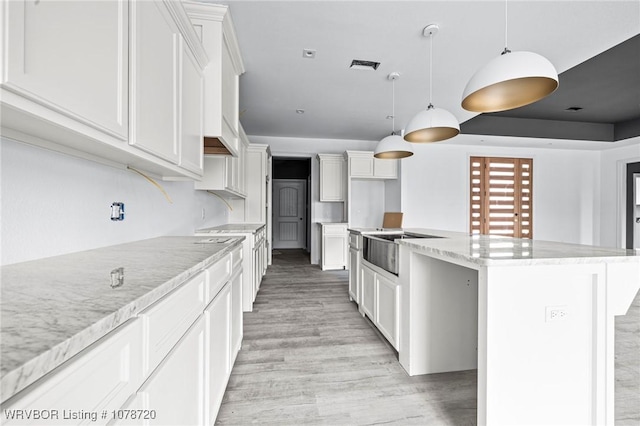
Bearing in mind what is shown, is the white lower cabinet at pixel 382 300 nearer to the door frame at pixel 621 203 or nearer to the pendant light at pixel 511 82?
the pendant light at pixel 511 82

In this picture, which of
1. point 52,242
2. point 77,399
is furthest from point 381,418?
point 52,242

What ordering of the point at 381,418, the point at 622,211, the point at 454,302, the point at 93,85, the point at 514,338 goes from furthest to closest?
the point at 622,211
the point at 454,302
the point at 381,418
the point at 514,338
the point at 93,85

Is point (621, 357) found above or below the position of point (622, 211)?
below

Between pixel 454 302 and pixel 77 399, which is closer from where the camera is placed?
pixel 77 399

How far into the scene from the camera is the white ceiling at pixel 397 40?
6.68ft

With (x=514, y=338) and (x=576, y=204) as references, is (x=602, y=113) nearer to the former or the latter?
(x=576, y=204)

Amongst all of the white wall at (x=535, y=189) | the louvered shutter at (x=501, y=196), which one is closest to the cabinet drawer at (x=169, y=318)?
the white wall at (x=535, y=189)

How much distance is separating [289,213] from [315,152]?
3.17 m

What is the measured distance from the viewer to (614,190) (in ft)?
19.5

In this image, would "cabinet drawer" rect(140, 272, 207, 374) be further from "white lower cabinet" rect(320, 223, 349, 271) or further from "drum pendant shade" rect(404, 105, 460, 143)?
"white lower cabinet" rect(320, 223, 349, 271)

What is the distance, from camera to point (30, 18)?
665mm

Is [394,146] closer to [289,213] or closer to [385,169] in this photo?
[385,169]

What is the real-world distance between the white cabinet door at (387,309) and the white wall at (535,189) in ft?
10.9

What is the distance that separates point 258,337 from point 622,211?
764 cm
